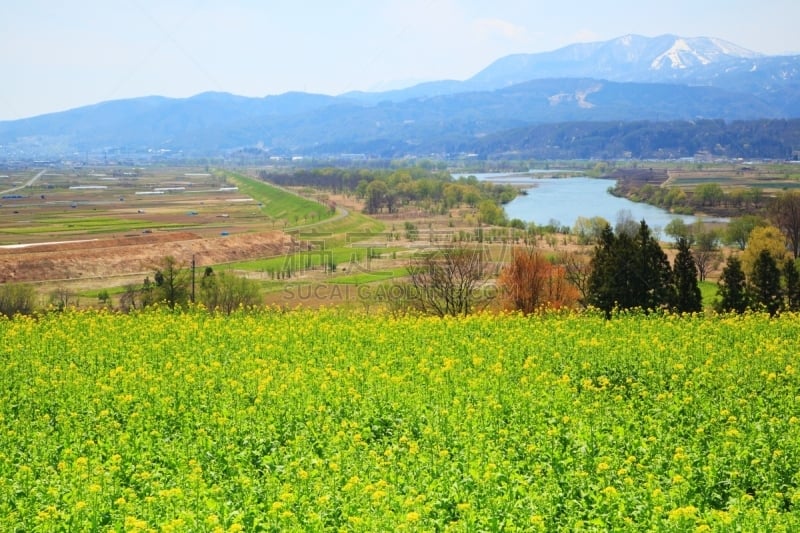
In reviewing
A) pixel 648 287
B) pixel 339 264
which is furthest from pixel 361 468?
pixel 339 264

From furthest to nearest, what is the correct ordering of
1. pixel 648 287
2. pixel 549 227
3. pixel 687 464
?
pixel 549 227
pixel 648 287
pixel 687 464

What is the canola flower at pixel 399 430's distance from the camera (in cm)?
811

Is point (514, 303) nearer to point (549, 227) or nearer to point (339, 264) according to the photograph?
point (339, 264)

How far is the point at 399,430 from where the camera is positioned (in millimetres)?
11148

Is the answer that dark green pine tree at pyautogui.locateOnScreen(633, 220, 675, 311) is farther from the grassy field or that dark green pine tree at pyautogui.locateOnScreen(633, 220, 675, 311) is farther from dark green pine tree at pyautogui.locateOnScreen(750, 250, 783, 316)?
the grassy field

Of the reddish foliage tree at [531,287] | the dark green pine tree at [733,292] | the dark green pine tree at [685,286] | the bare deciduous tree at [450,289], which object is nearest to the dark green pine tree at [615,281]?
the reddish foliage tree at [531,287]

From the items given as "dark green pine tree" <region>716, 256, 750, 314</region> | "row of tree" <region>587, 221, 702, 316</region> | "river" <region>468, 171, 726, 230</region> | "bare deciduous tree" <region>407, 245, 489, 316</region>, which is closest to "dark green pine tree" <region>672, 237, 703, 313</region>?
"row of tree" <region>587, 221, 702, 316</region>

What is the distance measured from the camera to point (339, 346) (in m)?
16.1

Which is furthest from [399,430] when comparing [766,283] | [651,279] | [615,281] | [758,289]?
[758,289]

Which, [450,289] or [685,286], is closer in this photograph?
[685,286]

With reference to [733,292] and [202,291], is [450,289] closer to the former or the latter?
[733,292]

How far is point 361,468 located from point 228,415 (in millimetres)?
2920

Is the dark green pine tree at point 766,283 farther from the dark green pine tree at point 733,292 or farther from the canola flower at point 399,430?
the canola flower at point 399,430

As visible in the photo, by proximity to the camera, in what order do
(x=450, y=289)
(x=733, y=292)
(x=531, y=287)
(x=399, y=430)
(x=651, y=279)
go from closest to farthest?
(x=399, y=430) → (x=651, y=279) → (x=531, y=287) → (x=733, y=292) → (x=450, y=289)
